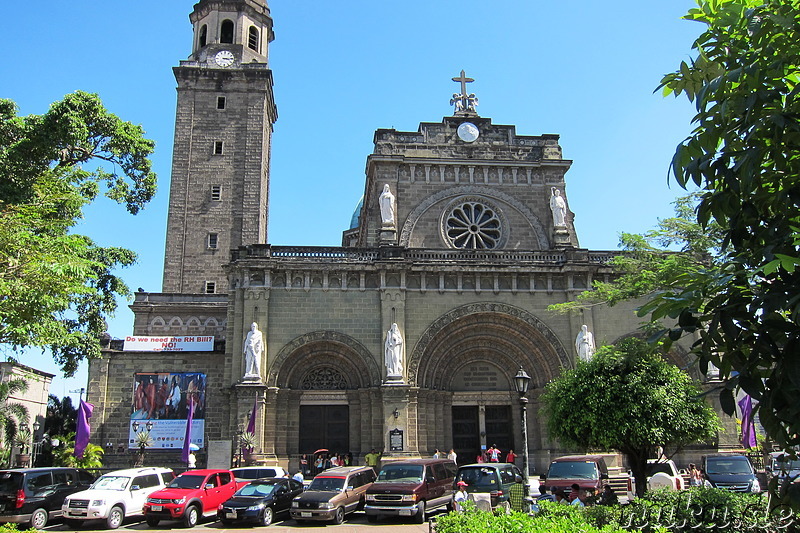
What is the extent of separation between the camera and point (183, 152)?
39531mm

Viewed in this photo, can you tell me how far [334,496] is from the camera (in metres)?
17.1

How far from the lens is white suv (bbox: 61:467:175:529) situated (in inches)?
675

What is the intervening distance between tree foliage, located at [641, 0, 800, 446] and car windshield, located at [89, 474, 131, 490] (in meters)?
17.3

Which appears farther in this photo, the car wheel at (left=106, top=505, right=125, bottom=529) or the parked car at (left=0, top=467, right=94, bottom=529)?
the car wheel at (left=106, top=505, right=125, bottom=529)

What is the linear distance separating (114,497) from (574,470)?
12979 mm

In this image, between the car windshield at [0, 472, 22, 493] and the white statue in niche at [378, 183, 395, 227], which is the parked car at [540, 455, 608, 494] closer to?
the car windshield at [0, 472, 22, 493]

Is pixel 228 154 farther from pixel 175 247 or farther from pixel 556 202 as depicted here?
pixel 556 202

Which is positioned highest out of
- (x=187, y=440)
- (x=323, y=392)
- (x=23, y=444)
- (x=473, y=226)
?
(x=473, y=226)

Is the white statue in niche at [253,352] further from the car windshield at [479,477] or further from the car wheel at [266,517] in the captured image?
the car windshield at [479,477]

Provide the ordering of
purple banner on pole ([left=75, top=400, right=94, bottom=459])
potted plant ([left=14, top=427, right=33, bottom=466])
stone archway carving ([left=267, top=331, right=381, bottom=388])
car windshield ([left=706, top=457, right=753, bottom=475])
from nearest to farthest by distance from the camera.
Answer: car windshield ([left=706, top=457, right=753, bottom=475])
purple banner on pole ([left=75, top=400, right=94, bottom=459])
stone archway carving ([left=267, top=331, right=381, bottom=388])
potted plant ([left=14, top=427, right=33, bottom=466])

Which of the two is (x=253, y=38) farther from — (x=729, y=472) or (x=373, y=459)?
(x=729, y=472)

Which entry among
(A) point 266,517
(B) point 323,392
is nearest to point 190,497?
(A) point 266,517

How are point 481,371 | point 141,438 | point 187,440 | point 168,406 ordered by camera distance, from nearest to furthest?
point 187,440
point 141,438
point 168,406
point 481,371

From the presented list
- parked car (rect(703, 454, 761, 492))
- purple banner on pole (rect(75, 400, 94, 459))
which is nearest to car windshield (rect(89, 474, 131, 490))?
purple banner on pole (rect(75, 400, 94, 459))
